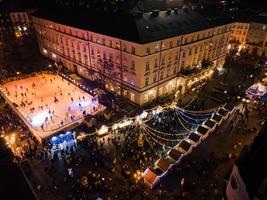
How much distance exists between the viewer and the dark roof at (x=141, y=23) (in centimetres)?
3812

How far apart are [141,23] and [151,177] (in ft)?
90.8

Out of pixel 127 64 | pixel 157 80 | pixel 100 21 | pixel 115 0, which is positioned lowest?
pixel 157 80

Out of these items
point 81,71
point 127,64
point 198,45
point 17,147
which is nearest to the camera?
point 17,147

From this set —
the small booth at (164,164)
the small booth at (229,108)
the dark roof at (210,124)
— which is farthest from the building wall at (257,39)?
the small booth at (164,164)

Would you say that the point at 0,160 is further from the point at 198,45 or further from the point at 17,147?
the point at 198,45

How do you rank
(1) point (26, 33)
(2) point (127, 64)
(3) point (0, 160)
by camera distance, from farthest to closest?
(1) point (26, 33) < (2) point (127, 64) < (3) point (0, 160)

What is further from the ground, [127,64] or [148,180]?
[127,64]

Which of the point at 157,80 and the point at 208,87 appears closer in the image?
the point at 157,80

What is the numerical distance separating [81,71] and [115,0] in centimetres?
1991

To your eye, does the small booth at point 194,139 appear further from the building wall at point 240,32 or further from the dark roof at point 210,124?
the building wall at point 240,32

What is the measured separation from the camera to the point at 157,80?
42.9 meters

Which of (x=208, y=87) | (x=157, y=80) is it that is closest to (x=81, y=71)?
(x=157, y=80)

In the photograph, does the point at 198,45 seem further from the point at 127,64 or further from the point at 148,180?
the point at 148,180

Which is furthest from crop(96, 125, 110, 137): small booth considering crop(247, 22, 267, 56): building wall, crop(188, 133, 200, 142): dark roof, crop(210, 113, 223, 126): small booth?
crop(247, 22, 267, 56): building wall
